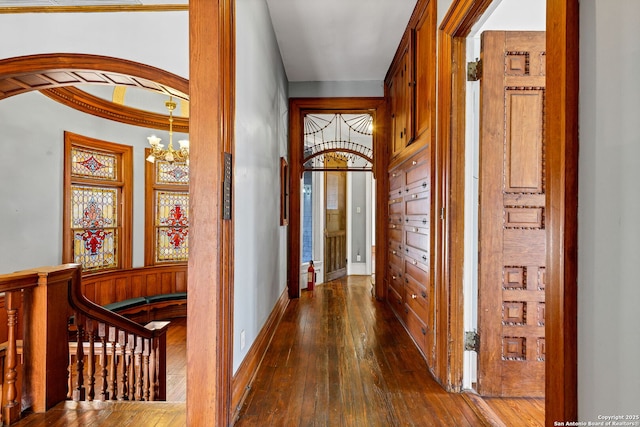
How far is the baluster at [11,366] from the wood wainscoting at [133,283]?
2515 mm

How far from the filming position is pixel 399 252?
3422 millimetres

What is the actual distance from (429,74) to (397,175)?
1.36m

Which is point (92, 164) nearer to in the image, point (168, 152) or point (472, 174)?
point (168, 152)

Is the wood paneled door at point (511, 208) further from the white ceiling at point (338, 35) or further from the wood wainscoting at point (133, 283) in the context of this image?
the wood wainscoting at point (133, 283)

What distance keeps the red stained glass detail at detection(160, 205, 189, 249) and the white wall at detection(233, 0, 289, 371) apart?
2.51 metres

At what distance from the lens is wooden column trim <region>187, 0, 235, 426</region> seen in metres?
1.49

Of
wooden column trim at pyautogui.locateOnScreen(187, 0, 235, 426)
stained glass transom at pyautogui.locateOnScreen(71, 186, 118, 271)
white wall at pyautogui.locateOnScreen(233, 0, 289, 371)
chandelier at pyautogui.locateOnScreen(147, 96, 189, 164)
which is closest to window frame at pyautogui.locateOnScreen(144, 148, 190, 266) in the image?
stained glass transom at pyautogui.locateOnScreen(71, 186, 118, 271)

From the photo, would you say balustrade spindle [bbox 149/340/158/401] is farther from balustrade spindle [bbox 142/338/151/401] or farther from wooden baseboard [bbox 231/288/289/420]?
wooden baseboard [bbox 231/288/289/420]

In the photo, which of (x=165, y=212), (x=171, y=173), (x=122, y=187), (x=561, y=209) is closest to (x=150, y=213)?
(x=165, y=212)

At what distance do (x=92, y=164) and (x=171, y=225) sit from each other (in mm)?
1386

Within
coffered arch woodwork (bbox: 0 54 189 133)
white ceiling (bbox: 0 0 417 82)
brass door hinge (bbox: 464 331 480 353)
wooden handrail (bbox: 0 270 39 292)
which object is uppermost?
white ceiling (bbox: 0 0 417 82)

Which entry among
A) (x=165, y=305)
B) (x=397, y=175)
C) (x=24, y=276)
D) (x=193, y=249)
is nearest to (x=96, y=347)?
(x=24, y=276)

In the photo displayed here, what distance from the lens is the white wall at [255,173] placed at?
187cm

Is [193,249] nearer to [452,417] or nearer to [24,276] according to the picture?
[24,276]
